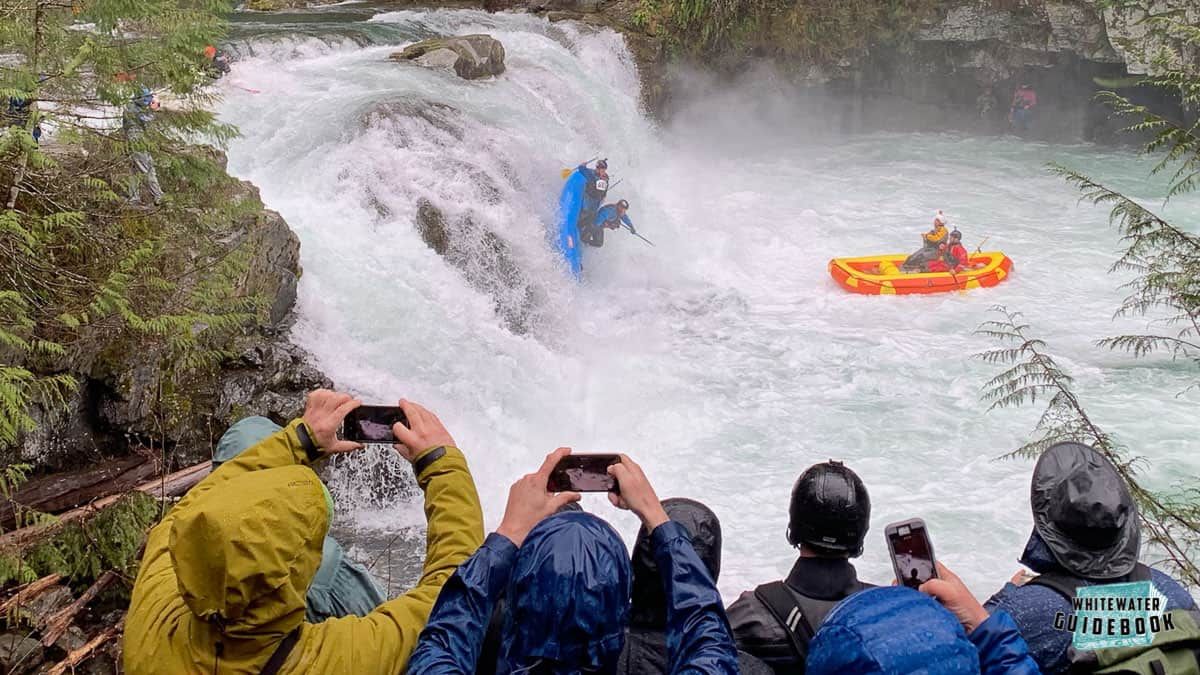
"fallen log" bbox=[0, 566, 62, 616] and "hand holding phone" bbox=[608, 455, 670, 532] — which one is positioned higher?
"hand holding phone" bbox=[608, 455, 670, 532]

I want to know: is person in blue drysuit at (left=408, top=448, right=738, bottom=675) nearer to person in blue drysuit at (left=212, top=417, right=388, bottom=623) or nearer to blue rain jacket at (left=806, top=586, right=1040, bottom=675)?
blue rain jacket at (left=806, top=586, right=1040, bottom=675)

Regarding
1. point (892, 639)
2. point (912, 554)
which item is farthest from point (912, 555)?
point (892, 639)

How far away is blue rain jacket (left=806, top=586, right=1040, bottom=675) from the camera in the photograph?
151cm

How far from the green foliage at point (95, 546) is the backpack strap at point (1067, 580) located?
351 cm

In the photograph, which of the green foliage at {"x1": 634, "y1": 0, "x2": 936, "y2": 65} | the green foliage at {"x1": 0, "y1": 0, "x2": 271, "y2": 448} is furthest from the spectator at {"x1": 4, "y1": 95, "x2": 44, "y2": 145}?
the green foliage at {"x1": 634, "y1": 0, "x2": 936, "y2": 65}

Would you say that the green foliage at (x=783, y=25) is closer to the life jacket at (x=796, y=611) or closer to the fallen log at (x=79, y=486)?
the fallen log at (x=79, y=486)

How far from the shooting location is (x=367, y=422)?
2213mm

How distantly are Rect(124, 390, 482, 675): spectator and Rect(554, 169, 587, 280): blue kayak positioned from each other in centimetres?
800

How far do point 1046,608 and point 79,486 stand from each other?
5.00m

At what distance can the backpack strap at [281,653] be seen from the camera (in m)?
1.70

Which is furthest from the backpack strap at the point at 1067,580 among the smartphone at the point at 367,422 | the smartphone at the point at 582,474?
the smartphone at the point at 367,422

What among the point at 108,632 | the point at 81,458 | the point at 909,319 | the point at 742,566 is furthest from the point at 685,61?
the point at 108,632

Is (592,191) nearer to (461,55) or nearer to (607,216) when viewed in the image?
(607,216)

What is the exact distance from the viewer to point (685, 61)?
16.6 metres
